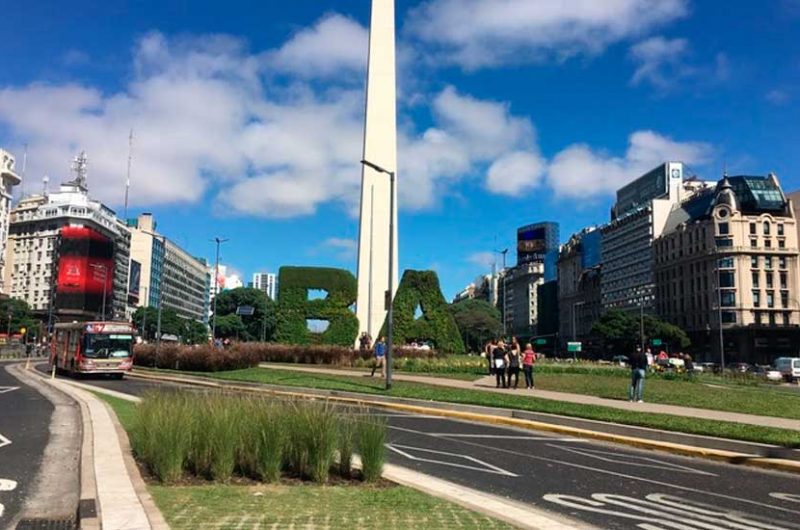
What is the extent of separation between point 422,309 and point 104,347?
2172 centimetres

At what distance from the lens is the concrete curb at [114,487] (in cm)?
612

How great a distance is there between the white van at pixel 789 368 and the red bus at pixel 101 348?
4412cm

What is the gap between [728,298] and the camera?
114 meters

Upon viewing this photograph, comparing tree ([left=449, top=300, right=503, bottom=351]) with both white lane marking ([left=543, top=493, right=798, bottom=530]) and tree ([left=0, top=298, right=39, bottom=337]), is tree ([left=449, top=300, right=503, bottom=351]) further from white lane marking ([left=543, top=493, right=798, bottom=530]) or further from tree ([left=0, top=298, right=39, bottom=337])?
white lane marking ([left=543, top=493, right=798, bottom=530])

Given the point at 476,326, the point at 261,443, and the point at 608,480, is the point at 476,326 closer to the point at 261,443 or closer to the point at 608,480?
the point at 608,480

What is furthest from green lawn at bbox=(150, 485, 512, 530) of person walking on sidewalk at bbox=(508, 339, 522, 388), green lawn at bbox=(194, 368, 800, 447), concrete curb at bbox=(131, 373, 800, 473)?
person walking on sidewalk at bbox=(508, 339, 522, 388)

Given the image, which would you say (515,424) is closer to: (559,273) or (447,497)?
(447,497)

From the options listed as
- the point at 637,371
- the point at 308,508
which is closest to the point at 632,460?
the point at 308,508

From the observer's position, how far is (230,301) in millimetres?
136750

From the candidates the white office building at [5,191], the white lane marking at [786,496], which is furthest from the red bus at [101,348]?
the white office building at [5,191]

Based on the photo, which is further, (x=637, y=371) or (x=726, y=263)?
(x=726, y=263)

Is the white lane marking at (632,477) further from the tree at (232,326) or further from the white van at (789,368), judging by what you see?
the tree at (232,326)

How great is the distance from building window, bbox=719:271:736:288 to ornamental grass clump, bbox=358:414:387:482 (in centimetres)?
11847

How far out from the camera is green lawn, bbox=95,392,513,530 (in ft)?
20.3
